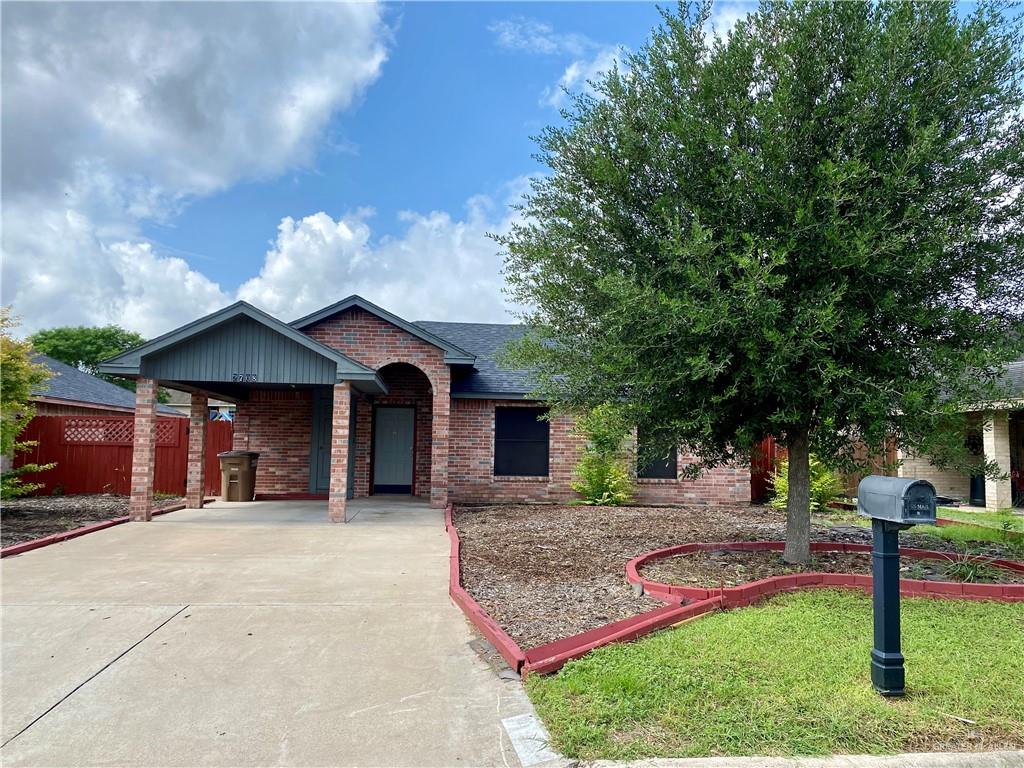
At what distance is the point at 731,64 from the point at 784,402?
3.52m

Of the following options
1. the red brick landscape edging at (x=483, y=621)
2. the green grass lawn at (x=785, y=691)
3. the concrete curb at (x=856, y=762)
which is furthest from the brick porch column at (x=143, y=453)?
the concrete curb at (x=856, y=762)

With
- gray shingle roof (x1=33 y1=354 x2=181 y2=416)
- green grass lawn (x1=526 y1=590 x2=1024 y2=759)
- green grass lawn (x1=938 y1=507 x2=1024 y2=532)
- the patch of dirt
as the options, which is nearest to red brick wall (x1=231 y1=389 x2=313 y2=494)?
gray shingle roof (x1=33 y1=354 x2=181 y2=416)

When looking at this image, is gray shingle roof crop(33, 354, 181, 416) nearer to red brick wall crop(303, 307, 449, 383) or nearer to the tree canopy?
the tree canopy

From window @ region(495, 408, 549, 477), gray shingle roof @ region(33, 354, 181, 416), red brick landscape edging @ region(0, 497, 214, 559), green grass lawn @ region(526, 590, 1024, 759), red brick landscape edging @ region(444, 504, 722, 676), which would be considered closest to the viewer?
green grass lawn @ region(526, 590, 1024, 759)

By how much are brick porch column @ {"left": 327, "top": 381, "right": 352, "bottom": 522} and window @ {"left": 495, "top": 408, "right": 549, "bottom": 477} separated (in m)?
4.51

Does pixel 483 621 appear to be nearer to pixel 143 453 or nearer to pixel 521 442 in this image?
pixel 143 453

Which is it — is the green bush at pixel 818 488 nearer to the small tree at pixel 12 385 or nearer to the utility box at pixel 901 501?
the utility box at pixel 901 501

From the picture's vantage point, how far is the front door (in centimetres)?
1538

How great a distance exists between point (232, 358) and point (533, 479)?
7.13 m

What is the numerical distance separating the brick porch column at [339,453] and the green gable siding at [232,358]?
24.0 inches

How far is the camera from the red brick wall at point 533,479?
14570 mm

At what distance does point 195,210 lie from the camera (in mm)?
15570

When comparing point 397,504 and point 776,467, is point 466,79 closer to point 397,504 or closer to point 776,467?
point 397,504

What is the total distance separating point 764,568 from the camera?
22.7 feet
